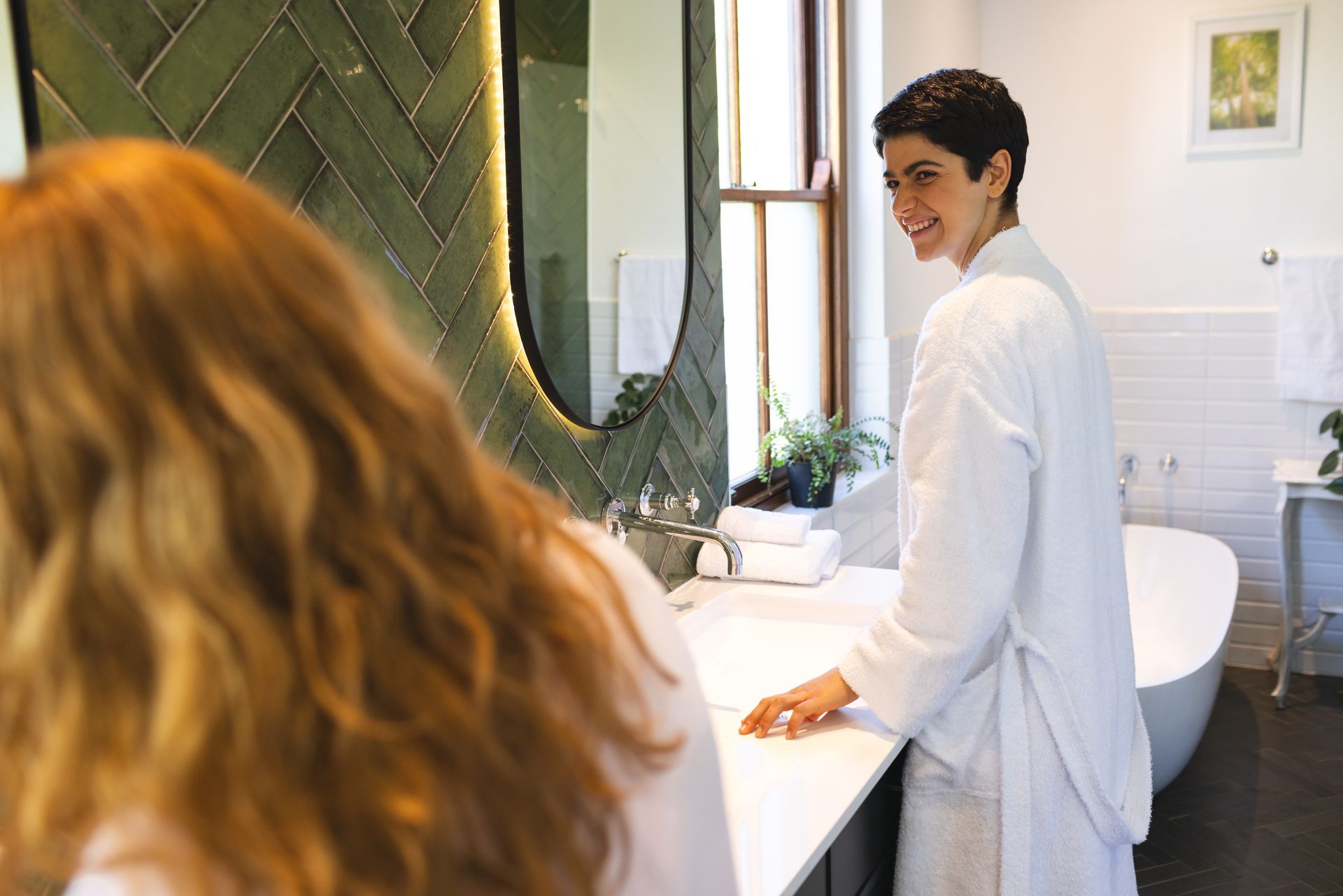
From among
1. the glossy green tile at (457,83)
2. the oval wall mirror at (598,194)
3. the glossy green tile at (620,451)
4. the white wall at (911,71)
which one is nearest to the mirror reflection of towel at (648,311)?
the oval wall mirror at (598,194)

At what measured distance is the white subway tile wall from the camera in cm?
412

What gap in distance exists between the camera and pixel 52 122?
1.00 metres

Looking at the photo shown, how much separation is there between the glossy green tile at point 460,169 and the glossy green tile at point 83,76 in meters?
0.45

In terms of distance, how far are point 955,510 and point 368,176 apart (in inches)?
33.8

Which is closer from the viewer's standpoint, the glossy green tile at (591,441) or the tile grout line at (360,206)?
the tile grout line at (360,206)

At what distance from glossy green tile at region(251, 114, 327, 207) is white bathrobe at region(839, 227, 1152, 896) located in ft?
2.64

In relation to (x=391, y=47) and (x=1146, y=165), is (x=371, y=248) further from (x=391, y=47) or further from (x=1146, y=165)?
(x=1146, y=165)

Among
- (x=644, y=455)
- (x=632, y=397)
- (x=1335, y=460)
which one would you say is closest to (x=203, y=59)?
(x=632, y=397)

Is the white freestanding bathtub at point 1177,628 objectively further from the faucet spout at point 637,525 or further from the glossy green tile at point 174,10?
the glossy green tile at point 174,10

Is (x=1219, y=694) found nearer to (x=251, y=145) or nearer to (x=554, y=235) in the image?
(x=554, y=235)

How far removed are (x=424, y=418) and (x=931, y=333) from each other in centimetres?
104

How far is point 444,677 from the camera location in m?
0.51

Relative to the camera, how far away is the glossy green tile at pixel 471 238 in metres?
1.52

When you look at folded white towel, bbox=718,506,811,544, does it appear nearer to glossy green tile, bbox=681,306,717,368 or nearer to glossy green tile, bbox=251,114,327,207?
glossy green tile, bbox=681,306,717,368
